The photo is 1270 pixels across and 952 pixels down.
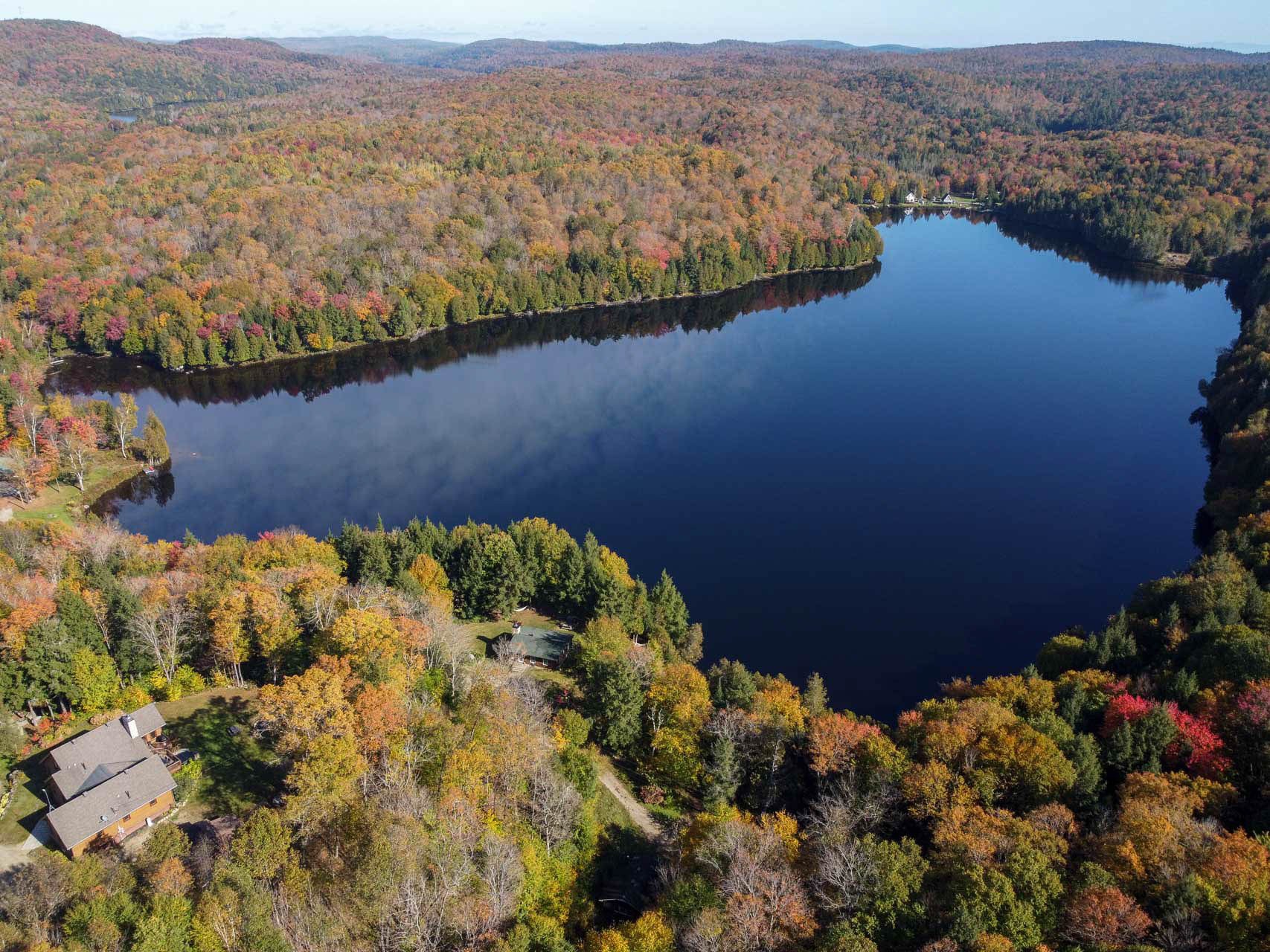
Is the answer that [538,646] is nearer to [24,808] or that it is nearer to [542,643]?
[542,643]

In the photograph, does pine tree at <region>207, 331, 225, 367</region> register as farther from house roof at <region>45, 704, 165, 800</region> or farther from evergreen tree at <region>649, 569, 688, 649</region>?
evergreen tree at <region>649, 569, 688, 649</region>

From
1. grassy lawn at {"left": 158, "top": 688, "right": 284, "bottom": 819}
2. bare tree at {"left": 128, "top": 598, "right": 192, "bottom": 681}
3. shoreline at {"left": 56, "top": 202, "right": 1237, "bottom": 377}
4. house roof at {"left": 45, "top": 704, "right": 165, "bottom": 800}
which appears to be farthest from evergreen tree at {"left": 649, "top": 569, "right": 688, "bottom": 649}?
shoreline at {"left": 56, "top": 202, "right": 1237, "bottom": 377}

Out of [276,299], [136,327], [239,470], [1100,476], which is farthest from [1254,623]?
[136,327]

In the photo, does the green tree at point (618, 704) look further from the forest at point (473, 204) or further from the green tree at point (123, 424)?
the forest at point (473, 204)

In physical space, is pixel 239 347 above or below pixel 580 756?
above

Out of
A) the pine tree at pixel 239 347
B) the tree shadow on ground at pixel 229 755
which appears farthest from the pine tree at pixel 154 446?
the tree shadow on ground at pixel 229 755

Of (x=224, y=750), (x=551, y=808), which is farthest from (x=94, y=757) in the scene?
(x=551, y=808)
